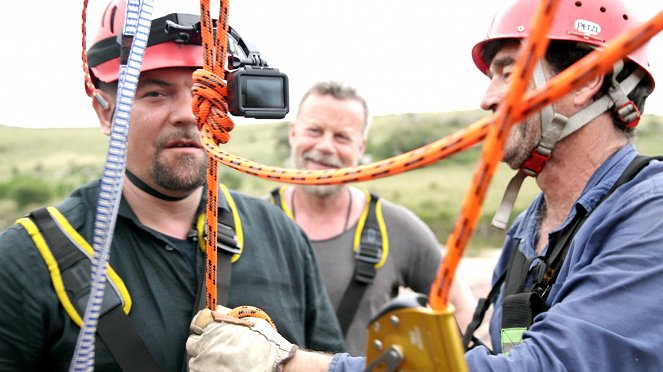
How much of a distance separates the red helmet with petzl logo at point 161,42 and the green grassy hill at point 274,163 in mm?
11520

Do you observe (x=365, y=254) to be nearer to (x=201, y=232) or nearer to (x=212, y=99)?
(x=201, y=232)

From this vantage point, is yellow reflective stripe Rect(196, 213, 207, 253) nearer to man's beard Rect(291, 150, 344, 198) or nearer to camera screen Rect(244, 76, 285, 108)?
camera screen Rect(244, 76, 285, 108)

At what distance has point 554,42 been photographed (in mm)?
2824

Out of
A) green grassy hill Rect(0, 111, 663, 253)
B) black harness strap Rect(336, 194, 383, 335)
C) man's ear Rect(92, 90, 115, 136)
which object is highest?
man's ear Rect(92, 90, 115, 136)

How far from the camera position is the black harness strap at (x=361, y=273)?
13.2 feet

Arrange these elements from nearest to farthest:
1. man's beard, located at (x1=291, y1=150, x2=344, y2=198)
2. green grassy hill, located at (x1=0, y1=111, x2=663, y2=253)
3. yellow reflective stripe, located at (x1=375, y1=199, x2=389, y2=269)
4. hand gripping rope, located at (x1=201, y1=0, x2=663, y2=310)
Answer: hand gripping rope, located at (x1=201, y1=0, x2=663, y2=310) < yellow reflective stripe, located at (x1=375, y1=199, x2=389, y2=269) < man's beard, located at (x1=291, y1=150, x2=344, y2=198) < green grassy hill, located at (x1=0, y1=111, x2=663, y2=253)

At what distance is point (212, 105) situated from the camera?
203 centimetres

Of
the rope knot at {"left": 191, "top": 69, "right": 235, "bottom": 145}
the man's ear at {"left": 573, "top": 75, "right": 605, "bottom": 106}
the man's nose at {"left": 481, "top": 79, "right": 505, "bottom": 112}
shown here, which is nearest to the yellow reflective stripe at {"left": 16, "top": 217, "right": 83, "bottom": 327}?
the rope knot at {"left": 191, "top": 69, "right": 235, "bottom": 145}

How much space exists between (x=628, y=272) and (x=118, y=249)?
66.3 inches

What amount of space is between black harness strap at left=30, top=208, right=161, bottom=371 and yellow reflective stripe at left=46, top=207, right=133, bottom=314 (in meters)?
0.03

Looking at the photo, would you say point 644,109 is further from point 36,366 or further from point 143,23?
point 36,366

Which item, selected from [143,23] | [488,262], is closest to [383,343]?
[143,23]

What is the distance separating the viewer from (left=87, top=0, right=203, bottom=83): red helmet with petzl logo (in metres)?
2.56

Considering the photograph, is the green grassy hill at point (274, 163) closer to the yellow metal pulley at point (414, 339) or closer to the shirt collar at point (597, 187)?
the shirt collar at point (597, 187)
